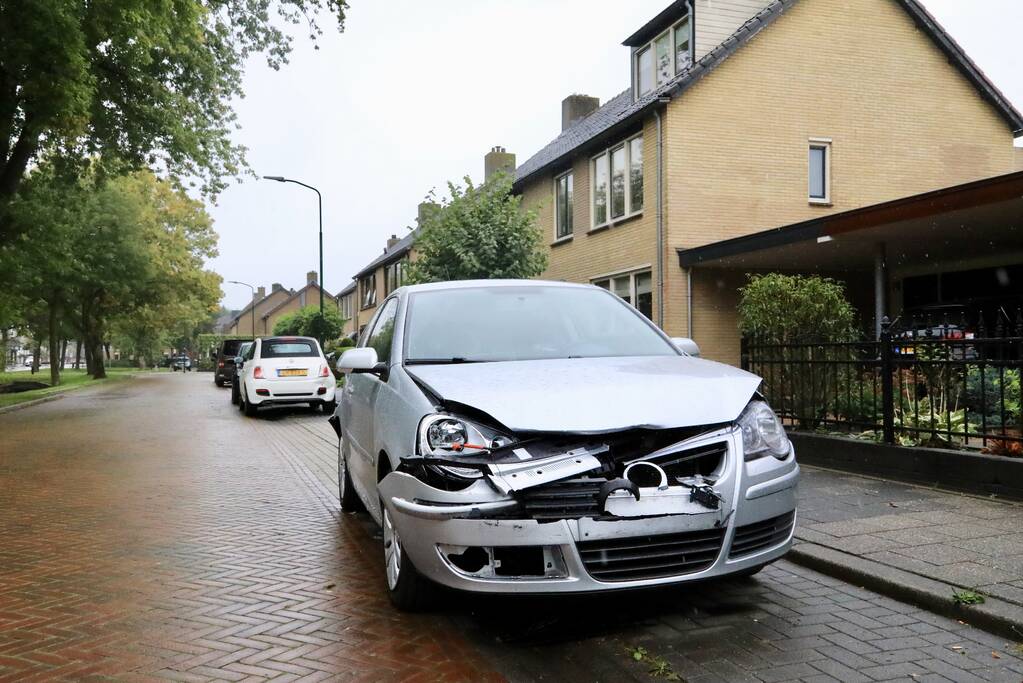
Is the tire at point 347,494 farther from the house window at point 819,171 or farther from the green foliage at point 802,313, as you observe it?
the house window at point 819,171

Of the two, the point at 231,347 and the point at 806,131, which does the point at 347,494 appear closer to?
the point at 806,131

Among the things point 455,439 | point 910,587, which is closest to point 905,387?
point 910,587

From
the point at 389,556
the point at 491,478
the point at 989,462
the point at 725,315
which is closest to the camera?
the point at 491,478

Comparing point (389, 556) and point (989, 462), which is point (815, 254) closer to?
point (989, 462)

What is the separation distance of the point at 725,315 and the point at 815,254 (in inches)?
96.9

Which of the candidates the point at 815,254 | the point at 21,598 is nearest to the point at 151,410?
the point at 815,254

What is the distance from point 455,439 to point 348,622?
117 cm

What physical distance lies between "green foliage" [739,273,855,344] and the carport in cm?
332

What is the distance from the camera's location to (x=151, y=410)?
19.7 meters

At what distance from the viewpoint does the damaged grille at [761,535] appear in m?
3.67

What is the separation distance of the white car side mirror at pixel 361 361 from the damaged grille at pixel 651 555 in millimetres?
1871

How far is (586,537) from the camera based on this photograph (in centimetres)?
338

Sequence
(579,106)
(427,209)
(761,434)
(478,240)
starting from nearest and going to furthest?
(761,434) < (478,240) < (427,209) < (579,106)

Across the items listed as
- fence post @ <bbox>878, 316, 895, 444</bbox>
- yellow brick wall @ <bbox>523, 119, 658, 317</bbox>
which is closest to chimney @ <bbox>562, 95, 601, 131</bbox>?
yellow brick wall @ <bbox>523, 119, 658, 317</bbox>
